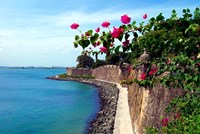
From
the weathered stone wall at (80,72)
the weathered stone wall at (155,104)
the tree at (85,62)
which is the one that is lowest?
the weathered stone wall at (155,104)

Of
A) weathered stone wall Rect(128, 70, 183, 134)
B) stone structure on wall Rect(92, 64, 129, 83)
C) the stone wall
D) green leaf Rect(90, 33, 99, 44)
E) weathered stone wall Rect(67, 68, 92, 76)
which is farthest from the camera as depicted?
weathered stone wall Rect(67, 68, 92, 76)

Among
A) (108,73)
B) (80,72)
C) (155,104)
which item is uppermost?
(80,72)

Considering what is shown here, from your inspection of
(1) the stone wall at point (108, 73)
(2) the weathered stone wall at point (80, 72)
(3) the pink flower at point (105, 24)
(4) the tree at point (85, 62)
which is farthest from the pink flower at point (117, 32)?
(4) the tree at point (85, 62)

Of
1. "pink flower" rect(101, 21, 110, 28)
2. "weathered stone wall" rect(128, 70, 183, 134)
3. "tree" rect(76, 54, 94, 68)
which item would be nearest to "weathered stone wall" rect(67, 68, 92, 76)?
"tree" rect(76, 54, 94, 68)

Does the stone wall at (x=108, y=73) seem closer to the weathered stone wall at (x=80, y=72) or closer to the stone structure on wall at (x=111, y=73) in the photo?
the stone structure on wall at (x=111, y=73)

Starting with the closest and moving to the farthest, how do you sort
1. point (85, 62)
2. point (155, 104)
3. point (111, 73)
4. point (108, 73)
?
1. point (155, 104)
2. point (111, 73)
3. point (108, 73)
4. point (85, 62)

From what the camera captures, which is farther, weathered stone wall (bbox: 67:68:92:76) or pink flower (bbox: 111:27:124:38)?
weathered stone wall (bbox: 67:68:92:76)

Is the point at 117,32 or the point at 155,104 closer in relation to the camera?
the point at 117,32

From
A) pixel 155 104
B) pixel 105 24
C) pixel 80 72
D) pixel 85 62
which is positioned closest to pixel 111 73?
pixel 80 72

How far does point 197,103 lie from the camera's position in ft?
24.1

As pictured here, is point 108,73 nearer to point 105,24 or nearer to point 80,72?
point 80,72

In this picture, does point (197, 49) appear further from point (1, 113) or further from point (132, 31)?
point (1, 113)

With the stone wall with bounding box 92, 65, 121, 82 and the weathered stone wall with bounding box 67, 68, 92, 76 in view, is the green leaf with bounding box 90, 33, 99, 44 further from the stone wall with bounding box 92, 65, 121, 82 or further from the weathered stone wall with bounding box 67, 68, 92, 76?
the weathered stone wall with bounding box 67, 68, 92, 76

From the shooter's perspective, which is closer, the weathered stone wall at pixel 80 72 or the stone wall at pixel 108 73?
the stone wall at pixel 108 73
